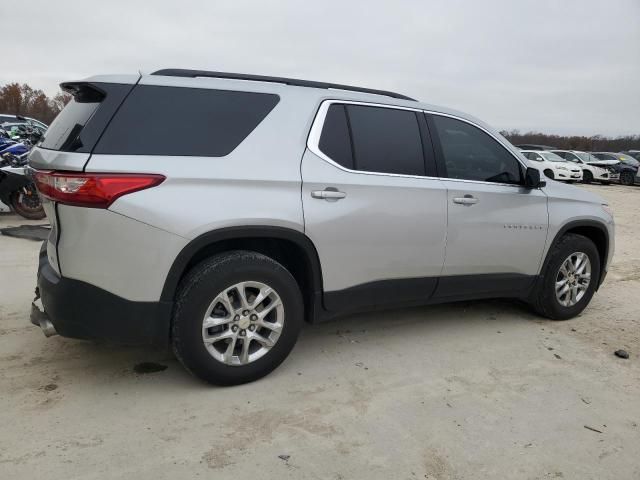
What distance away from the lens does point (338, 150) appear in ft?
10.9

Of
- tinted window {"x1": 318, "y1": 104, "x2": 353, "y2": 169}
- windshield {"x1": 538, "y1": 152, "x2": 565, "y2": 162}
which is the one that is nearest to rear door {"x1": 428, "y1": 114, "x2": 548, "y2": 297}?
tinted window {"x1": 318, "y1": 104, "x2": 353, "y2": 169}

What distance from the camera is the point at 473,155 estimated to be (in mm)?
3988

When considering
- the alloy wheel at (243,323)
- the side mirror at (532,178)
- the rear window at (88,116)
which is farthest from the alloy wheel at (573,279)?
the rear window at (88,116)

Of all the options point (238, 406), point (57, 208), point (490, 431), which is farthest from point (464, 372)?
point (57, 208)

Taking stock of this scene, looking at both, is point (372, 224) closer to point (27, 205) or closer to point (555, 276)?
point (555, 276)

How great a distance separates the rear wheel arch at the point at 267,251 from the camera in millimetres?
2812

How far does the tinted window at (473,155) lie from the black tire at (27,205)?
6.84 metres

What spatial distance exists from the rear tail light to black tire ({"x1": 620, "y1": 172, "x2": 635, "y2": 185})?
26.7 meters

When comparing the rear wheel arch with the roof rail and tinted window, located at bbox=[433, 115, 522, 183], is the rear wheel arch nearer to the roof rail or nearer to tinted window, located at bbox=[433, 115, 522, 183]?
the roof rail

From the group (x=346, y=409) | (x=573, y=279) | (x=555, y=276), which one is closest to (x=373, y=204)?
(x=346, y=409)

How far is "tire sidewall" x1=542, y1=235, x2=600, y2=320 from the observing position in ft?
14.5

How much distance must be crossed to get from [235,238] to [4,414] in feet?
5.04

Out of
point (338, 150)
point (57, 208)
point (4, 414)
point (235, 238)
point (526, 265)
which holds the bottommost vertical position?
point (4, 414)

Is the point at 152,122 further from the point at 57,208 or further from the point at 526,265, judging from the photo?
the point at 526,265
